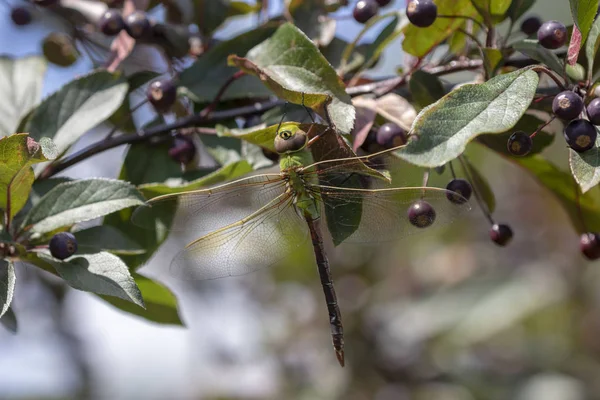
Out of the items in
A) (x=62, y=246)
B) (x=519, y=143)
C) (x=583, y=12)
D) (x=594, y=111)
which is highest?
(x=583, y=12)

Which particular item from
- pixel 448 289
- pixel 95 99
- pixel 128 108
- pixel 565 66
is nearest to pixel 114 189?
pixel 95 99

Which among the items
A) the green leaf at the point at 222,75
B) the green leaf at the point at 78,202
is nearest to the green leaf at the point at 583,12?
the green leaf at the point at 222,75

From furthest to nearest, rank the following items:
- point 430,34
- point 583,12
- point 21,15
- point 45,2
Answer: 1. point 21,15
2. point 45,2
3. point 430,34
4. point 583,12

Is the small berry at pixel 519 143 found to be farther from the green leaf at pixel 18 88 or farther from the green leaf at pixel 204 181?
the green leaf at pixel 18 88

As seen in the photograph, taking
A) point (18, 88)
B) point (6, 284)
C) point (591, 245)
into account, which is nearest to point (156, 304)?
point (6, 284)

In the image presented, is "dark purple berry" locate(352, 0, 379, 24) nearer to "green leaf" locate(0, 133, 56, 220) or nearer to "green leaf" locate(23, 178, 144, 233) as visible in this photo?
"green leaf" locate(23, 178, 144, 233)

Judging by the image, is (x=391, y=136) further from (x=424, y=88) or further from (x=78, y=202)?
(x=78, y=202)

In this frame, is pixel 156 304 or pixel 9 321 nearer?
pixel 9 321

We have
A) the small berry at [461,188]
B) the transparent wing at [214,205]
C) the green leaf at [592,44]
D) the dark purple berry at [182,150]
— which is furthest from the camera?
the dark purple berry at [182,150]
